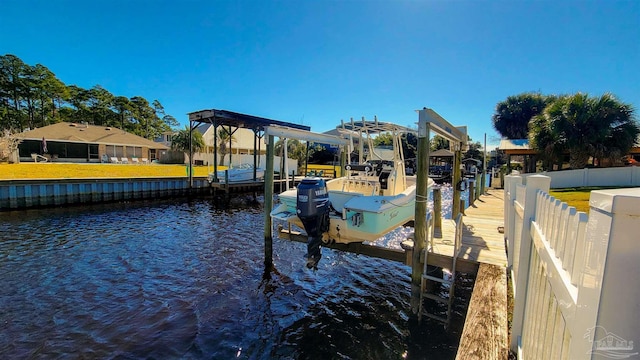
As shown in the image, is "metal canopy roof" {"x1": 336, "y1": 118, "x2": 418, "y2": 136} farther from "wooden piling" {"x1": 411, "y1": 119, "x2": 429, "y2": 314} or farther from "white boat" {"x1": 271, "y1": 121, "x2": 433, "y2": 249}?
"wooden piling" {"x1": 411, "y1": 119, "x2": 429, "y2": 314}

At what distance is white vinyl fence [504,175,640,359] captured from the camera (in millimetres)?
944

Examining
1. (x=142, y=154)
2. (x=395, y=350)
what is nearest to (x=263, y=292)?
(x=395, y=350)

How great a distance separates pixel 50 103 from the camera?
149ft

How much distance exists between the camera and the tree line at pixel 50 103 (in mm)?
39688

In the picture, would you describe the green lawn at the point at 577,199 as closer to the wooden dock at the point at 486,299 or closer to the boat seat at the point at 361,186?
the wooden dock at the point at 486,299

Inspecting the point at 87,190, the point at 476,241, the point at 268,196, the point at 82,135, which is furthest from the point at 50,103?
the point at 476,241

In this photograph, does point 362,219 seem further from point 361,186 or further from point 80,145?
point 80,145

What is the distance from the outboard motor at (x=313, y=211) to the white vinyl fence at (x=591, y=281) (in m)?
3.78

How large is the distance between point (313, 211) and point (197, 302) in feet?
9.76

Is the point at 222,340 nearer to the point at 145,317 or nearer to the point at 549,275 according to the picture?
the point at 145,317

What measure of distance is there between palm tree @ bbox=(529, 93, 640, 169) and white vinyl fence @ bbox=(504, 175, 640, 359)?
711 inches

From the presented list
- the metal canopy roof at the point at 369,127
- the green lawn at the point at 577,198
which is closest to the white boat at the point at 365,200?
the metal canopy roof at the point at 369,127

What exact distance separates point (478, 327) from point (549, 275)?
1132 millimetres

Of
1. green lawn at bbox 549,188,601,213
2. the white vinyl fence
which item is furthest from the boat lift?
green lawn at bbox 549,188,601,213
